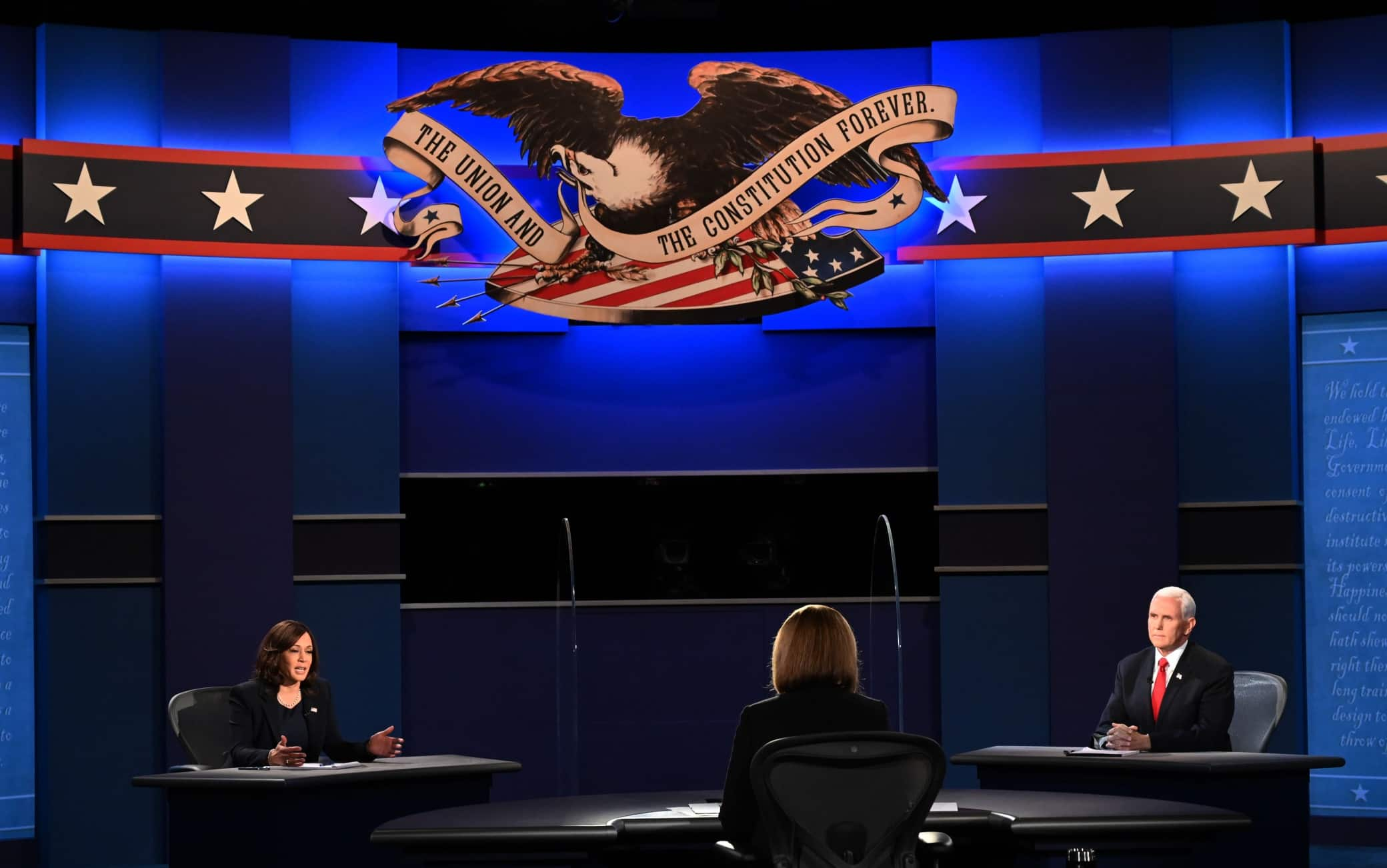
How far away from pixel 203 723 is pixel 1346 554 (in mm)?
4796

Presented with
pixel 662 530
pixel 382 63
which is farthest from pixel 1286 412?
pixel 382 63

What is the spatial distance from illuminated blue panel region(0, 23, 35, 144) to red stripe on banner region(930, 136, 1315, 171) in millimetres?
3973

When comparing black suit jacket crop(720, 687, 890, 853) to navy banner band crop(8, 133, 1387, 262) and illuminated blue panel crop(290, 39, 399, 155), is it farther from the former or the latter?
illuminated blue panel crop(290, 39, 399, 155)

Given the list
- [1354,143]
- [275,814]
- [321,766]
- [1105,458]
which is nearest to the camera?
[275,814]

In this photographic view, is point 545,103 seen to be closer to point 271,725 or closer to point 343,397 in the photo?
point 343,397

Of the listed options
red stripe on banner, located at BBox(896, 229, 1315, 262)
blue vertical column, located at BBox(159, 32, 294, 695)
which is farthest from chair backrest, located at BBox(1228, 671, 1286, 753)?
blue vertical column, located at BBox(159, 32, 294, 695)

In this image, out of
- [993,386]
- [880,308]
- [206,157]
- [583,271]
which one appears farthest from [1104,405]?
[206,157]

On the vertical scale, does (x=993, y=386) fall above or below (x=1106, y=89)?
below

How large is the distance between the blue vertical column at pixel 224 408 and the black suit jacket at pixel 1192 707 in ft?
11.8

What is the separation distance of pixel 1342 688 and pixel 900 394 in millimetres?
2316

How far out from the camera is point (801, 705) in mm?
3326

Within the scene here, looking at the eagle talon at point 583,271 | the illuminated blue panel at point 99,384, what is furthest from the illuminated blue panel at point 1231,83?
the illuminated blue panel at point 99,384

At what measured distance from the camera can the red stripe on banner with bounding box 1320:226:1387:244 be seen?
6.37 metres

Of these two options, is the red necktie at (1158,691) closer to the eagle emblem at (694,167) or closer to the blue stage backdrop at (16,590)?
the eagle emblem at (694,167)
